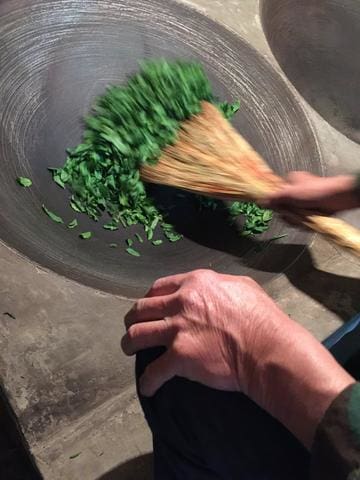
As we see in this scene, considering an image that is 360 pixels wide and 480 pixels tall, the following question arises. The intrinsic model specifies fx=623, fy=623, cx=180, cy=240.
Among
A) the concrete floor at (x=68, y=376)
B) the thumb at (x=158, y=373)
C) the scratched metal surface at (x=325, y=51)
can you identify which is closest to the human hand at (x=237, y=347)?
the thumb at (x=158, y=373)

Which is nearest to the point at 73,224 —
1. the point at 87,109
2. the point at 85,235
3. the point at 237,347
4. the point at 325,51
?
the point at 85,235

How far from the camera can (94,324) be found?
1.29m

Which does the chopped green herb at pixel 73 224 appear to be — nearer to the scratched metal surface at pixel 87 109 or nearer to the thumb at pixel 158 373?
the scratched metal surface at pixel 87 109

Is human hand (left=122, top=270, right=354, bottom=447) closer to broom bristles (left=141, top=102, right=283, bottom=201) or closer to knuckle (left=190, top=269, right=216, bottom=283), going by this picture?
knuckle (left=190, top=269, right=216, bottom=283)

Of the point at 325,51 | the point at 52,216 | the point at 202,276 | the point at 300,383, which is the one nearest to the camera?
the point at 300,383

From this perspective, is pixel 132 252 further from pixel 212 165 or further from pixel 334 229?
pixel 334 229

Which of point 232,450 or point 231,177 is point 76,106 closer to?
point 231,177

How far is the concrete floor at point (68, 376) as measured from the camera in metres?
1.17

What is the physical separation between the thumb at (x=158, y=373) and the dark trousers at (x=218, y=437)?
1.3 inches

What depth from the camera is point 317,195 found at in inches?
51.6

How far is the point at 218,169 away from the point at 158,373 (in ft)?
2.29

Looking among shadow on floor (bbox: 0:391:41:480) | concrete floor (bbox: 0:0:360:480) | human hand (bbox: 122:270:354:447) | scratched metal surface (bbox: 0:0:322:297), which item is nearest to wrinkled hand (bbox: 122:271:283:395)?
human hand (bbox: 122:270:354:447)

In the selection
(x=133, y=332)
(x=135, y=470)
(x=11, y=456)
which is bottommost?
(x=11, y=456)

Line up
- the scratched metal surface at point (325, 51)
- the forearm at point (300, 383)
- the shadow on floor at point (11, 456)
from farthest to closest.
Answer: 1. the scratched metal surface at point (325, 51)
2. the shadow on floor at point (11, 456)
3. the forearm at point (300, 383)
